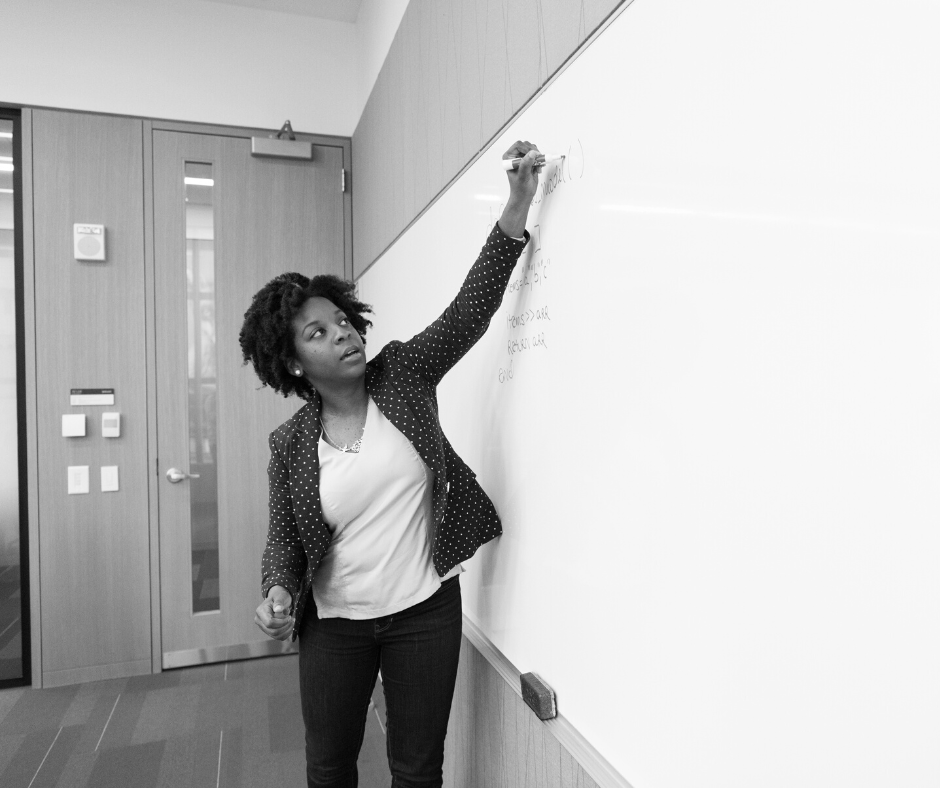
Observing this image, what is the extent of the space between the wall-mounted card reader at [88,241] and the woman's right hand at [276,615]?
225 centimetres

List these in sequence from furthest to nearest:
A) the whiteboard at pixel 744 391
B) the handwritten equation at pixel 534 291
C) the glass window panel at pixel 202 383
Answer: the glass window panel at pixel 202 383 → the handwritten equation at pixel 534 291 → the whiteboard at pixel 744 391

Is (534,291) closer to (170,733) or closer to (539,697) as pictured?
(539,697)

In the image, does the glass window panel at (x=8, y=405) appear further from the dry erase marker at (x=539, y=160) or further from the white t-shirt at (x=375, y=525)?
the dry erase marker at (x=539, y=160)

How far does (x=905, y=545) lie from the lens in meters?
0.54

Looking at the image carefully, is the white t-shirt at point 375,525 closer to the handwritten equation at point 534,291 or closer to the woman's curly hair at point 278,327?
the woman's curly hair at point 278,327

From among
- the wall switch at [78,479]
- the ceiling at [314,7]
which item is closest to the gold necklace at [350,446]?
the wall switch at [78,479]

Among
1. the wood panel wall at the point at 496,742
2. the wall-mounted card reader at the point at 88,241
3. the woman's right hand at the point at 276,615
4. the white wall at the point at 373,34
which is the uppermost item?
the white wall at the point at 373,34

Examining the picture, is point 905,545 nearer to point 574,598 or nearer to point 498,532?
point 574,598

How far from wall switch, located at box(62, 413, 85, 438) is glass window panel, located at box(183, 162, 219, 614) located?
1.42 feet

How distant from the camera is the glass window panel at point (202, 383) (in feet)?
9.96

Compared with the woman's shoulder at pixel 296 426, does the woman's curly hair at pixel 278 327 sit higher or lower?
higher

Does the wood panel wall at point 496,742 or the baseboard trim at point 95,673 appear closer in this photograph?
the wood panel wall at point 496,742

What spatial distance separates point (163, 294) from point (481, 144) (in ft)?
6.89

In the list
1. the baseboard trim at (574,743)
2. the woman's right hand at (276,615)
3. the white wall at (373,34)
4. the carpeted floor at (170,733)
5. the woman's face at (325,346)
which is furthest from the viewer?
the white wall at (373,34)
